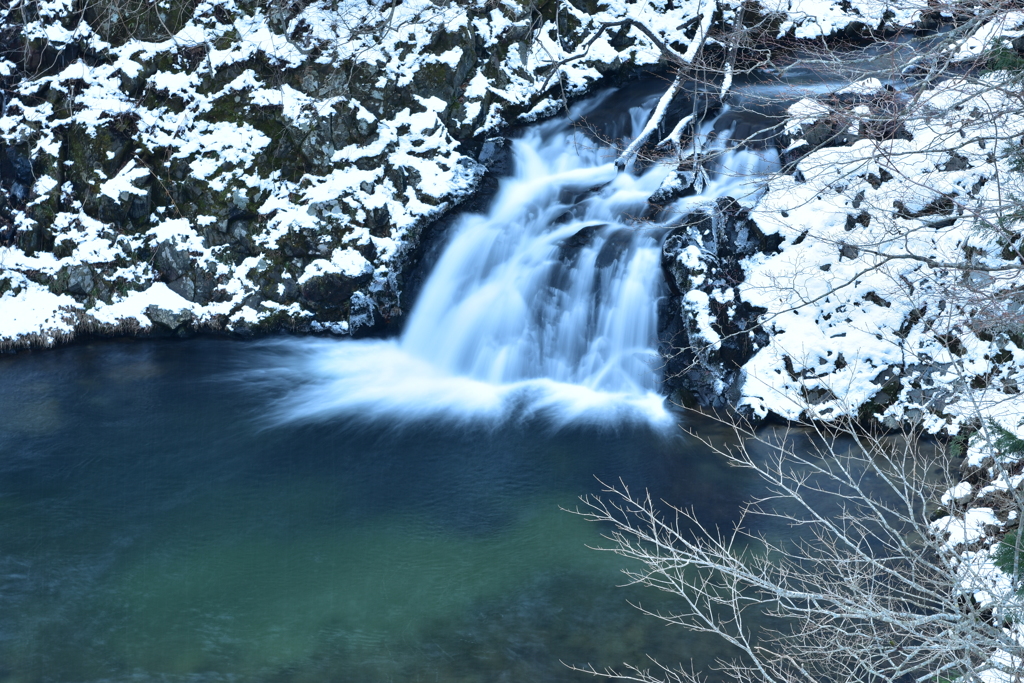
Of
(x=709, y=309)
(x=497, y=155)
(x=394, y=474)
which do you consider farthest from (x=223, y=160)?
(x=709, y=309)

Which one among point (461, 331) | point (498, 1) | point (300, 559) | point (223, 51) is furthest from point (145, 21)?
point (300, 559)

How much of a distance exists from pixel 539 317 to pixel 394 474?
2937 millimetres

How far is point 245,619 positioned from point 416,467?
2521 mm

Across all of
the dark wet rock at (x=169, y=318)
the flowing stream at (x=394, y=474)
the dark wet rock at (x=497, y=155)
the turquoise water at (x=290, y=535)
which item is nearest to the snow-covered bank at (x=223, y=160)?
the dark wet rock at (x=169, y=318)

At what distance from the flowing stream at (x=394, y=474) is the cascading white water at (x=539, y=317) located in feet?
0.10

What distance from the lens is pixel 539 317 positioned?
11.0m

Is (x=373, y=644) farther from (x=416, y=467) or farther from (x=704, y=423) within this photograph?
(x=704, y=423)

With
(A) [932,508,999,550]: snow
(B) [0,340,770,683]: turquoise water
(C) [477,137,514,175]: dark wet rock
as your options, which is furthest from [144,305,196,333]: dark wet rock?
(A) [932,508,999,550]: snow

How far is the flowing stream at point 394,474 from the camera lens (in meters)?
6.73

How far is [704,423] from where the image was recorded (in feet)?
31.9

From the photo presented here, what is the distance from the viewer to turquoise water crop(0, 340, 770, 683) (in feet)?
21.7

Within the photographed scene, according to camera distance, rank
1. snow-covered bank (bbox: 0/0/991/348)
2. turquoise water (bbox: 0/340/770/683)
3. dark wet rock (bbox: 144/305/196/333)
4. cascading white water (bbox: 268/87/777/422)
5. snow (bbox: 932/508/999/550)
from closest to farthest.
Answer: turquoise water (bbox: 0/340/770/683) → snow (bbox: 932/508/999/550) → cascading white water (bbox: 268/87/777/422) → dark wet rock (bbox: 144/305/196/333) → snow-covered bank (bbox: 0/0/991/348)

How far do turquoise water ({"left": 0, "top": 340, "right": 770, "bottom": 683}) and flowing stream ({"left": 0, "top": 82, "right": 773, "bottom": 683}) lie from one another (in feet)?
0.08

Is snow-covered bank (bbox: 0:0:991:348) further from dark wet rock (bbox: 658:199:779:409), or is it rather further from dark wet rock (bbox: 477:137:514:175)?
dark wet rock (bbox: 658:199:779:409)
